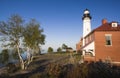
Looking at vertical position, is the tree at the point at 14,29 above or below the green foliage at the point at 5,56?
above

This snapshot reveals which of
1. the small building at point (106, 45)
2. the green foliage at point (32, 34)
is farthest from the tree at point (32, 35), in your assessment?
the small building at point (106, 45)

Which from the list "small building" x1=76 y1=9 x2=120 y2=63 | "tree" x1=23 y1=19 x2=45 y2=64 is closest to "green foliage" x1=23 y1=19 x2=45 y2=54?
"tree" x1=23 y1=19 x2=45 y2=64

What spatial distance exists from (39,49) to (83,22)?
53.7 ft

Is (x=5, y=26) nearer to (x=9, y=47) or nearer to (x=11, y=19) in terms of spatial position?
(x=11, y=19)

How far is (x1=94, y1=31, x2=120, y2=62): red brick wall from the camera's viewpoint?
27.4 metres

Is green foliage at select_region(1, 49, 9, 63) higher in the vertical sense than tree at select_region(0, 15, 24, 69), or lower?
lower

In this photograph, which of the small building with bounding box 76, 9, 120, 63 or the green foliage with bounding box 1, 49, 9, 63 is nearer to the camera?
the green foliage with bounding box 1, 49, 9, 63

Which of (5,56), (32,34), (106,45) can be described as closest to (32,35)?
(32,34)

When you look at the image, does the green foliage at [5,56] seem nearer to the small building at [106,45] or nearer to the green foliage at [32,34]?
the green foliage at [32,34]

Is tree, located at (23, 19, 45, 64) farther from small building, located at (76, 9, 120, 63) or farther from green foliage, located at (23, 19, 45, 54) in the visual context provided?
small building, located at (76, 9, 120, 63)

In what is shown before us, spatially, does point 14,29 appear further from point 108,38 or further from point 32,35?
point 108,38

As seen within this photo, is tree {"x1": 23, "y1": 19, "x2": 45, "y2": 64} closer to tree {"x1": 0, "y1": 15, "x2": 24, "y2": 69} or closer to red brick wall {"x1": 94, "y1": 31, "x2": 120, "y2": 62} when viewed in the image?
tree {"x1": 0, "y1": 15, "x2": 24, "y2": 69}

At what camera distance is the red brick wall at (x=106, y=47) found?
27.4 m

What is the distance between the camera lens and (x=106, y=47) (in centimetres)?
2770
